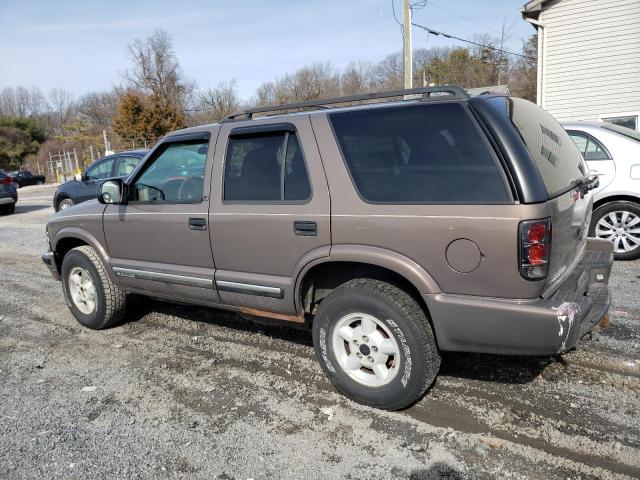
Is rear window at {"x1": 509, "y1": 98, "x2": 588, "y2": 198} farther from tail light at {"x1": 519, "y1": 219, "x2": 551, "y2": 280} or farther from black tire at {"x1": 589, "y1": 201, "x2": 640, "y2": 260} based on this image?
black tire at {"x1": 589, "y1": 201, "x2": 640, "y2": 260}

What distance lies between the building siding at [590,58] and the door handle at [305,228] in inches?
495

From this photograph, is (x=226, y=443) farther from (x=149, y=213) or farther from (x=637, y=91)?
(x=637, y=91)

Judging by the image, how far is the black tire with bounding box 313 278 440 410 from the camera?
2.77 m

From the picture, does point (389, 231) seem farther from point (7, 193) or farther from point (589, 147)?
point (7, 193)

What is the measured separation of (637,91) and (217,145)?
1266 cm

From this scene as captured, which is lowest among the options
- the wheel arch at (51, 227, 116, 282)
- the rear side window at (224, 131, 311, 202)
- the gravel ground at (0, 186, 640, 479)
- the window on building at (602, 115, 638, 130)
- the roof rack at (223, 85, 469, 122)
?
the gravel ground at (0, 186, 640, 479)

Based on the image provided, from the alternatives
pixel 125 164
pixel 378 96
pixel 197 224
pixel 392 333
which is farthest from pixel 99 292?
pixel 125 164

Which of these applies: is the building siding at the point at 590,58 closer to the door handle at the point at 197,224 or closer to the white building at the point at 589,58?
the white building at the point at 589,58

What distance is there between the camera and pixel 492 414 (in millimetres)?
2906

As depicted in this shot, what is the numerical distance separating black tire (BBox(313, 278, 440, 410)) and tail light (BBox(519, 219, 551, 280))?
657 mm

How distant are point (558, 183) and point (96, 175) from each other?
37.9 ft

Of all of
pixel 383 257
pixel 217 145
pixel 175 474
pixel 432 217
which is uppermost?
pixel 217 145

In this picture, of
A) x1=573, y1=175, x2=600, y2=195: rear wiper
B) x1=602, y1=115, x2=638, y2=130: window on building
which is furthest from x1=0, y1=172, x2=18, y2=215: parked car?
x1=602, y1=115, x2=638, y2=130: window on building

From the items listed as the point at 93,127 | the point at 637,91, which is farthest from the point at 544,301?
the point at 93,127
